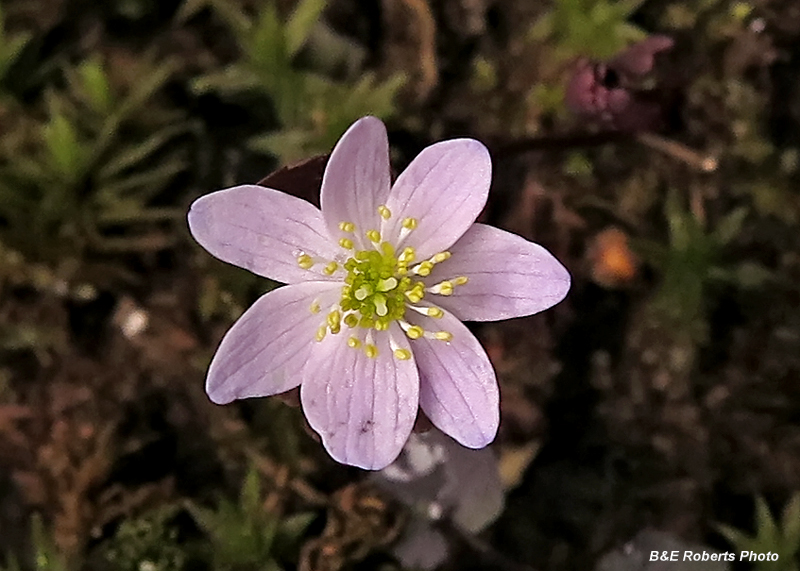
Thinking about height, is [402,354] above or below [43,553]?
above

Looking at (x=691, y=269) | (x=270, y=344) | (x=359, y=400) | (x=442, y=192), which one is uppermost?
(x=442, y=192)

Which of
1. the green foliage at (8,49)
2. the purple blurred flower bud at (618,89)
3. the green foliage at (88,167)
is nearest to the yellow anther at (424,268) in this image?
the purple blurred flower bud at (618,89)

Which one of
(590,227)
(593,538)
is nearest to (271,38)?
(590,227)

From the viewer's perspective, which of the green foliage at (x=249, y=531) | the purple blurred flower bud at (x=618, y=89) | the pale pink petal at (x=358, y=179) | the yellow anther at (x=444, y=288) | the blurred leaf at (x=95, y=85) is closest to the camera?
the pale pink petal at (x=358, y=179)

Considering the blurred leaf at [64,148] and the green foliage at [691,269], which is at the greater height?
the blurred leaf at [64,148]

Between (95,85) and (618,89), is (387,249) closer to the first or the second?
(618,89)

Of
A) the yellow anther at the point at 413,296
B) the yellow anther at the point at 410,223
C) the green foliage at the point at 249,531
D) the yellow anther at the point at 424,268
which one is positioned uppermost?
the yellow anther at the point at 410,223

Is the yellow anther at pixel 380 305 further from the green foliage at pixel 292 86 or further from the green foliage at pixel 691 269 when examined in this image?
the green foliage at pixel 691 269

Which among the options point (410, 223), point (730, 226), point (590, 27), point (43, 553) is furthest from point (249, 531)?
point (590, 27)
